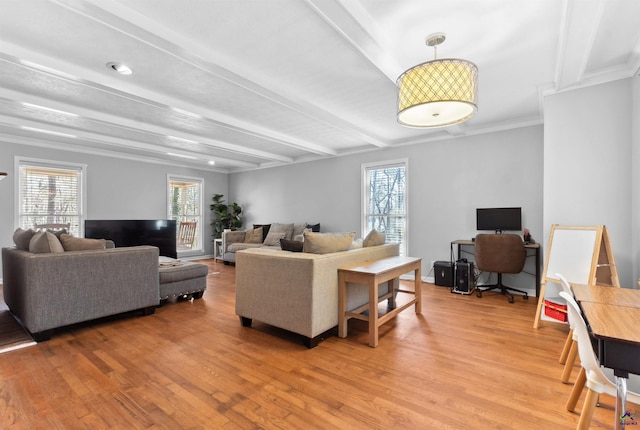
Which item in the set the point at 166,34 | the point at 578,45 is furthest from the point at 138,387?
the point at 578,45

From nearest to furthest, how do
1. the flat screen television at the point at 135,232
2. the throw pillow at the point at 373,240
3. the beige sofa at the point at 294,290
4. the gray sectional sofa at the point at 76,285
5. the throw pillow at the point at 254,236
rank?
the beige sofa at the point at 294,290
the gray sectional sofa at the point at 76,285
the throw pillow at the point at 373,240
the flat screen television at the point at 135,232
the throw pillow at the point at 254,236

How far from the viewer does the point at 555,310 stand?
2982 millimetres

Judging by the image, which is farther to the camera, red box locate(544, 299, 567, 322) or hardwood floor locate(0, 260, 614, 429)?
red box locate(544, 299, 567, 322)

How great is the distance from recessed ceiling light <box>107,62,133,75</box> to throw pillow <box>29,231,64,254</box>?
1743 millimetres

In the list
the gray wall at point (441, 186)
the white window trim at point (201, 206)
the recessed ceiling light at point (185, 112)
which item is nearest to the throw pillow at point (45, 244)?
the recessed ceiling light at point (185, 112)

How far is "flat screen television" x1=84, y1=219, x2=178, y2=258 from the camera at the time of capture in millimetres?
4969

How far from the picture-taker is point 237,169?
830 cm

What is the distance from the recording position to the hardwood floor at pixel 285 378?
65.9 inches

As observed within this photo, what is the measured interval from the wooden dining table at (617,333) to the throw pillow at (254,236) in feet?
20.1

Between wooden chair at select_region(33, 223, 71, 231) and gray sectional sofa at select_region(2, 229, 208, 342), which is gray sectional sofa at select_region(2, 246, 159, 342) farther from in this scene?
wooden chair at select_region(33, 223, 71, 231)

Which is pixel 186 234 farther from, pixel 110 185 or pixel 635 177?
pixel 635 177

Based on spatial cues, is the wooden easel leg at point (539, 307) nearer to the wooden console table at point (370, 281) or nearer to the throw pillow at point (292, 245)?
the wooden console table at point (370, 281)

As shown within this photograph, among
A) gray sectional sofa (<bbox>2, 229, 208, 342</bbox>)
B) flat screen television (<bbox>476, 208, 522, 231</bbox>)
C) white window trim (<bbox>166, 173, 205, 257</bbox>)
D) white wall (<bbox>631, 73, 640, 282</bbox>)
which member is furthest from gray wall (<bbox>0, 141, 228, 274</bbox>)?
white wall (<bbox>631, 73, 640, 282</bbox>)

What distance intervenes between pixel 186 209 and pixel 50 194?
107 inches
